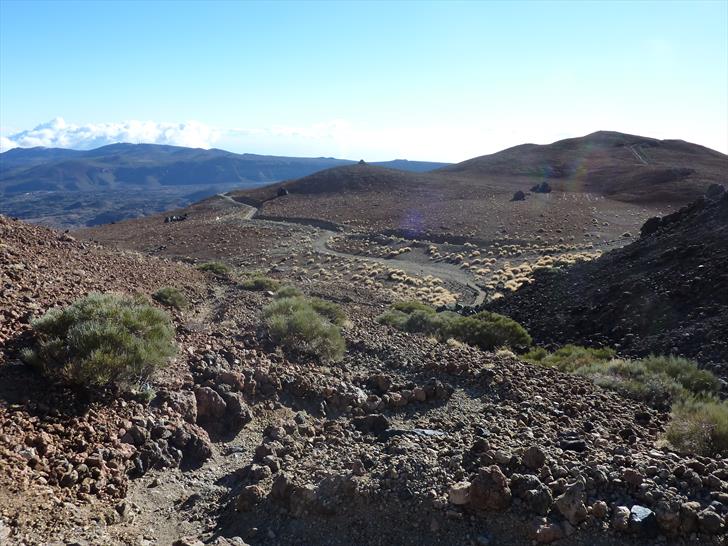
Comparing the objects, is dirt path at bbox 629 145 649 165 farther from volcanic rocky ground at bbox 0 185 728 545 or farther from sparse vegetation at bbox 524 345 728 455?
volcanic rocky ground at bbox 0 185 728 545

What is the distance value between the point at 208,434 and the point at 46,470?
75.9 inches

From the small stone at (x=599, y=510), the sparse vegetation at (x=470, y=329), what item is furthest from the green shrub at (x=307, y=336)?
the small stone at (x=599, y=510)

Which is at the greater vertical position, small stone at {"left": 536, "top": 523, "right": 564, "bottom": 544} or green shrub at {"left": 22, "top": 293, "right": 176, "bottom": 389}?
green shrub at {"left": 22, "top": 293, "right": 176, "bottom": 389}

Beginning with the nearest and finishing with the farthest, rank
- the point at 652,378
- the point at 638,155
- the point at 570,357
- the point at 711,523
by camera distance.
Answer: the point at 711,523, the point at 652,378, the point at 570,357, the point at 638,155

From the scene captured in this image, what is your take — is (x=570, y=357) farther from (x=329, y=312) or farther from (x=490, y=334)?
(x=329, y=312)

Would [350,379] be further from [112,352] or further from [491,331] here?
[491,331]

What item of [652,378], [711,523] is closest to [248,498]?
[711,523]

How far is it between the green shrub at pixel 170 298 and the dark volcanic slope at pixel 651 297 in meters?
9.32

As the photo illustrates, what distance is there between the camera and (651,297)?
14695 mm

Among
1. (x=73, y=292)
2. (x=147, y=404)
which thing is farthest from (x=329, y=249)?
(x=147, y=404)

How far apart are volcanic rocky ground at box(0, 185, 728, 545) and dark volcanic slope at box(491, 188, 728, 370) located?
5018 millimetres

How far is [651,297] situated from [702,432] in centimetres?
969

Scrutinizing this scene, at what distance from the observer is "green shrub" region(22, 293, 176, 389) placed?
5.60 meters

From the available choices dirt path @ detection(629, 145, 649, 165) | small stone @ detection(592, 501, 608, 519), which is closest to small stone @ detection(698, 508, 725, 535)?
small stone @ detection(592, 501, 608, 519)
